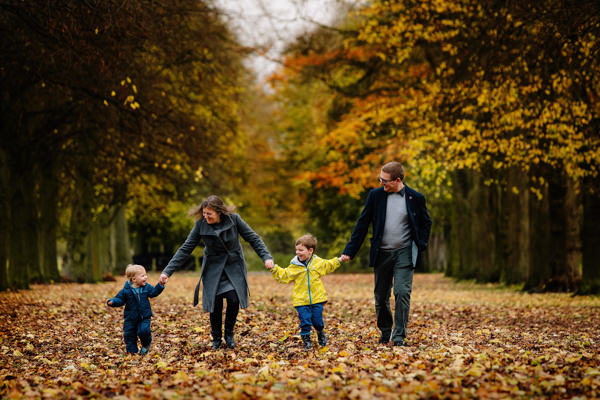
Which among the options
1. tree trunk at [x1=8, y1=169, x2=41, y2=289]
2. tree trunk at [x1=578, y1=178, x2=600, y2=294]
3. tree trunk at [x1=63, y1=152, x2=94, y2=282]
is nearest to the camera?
tree trunk at [x1=578, y1=178, x2=600, y2=294]

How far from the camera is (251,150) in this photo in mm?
38125

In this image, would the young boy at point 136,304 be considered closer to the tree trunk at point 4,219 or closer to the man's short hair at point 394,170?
the man's short hair at point 394,170

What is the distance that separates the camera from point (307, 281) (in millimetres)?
7633

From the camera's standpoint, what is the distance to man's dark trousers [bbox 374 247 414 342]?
301 inches

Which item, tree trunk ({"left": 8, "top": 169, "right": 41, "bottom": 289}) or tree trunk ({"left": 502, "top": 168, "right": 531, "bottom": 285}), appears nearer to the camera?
tree trunk ({"left": 8, "top": 169, "right": 41, "bottom": 289})

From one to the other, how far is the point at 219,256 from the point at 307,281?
110cm

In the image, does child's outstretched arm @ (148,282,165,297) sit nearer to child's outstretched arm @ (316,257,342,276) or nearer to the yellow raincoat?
the yellow raincoat

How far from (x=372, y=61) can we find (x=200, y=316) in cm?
1435

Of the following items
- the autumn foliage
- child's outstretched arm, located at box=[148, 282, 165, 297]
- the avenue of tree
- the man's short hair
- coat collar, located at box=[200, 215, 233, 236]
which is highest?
the avenue of tree

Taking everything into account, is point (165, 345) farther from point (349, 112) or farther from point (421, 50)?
point (349, 112)

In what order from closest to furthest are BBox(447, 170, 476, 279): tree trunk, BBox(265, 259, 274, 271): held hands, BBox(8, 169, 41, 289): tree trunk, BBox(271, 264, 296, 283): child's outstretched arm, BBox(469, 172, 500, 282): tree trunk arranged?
BBox(265, 259, 274, 271): held hands → BBox(271, 264, 296, 283): child's outstretched arm → BBox(8, 169, 41, 289): tree trunk → BBox(469, 172, 500, 282): tree trunk → BBox(447, 170, 476, 279): tree trunk

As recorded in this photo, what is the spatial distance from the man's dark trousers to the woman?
1.35 metres

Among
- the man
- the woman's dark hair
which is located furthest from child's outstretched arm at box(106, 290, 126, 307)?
the man

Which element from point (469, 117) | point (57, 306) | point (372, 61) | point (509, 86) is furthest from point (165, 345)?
point (372, 61)
